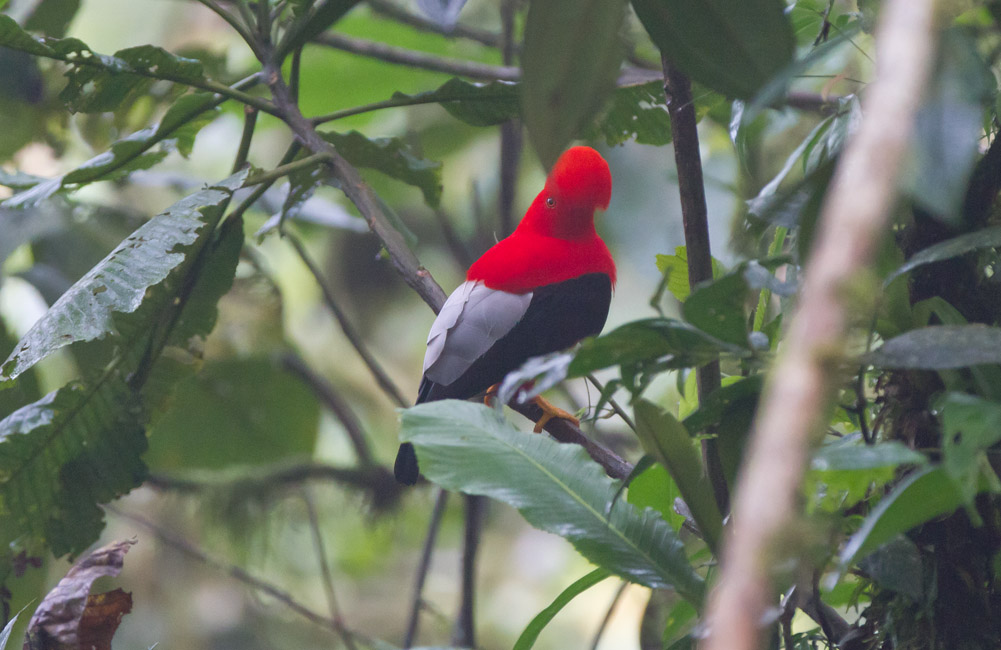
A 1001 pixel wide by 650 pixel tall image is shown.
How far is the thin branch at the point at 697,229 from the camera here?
0.91 metres

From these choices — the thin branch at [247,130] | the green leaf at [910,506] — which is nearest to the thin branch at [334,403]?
the thin branch at [247,130]

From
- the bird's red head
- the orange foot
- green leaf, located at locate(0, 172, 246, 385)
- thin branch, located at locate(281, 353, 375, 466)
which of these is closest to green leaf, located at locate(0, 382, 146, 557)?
green leaf, located at locate(0, 172, 246, 385)

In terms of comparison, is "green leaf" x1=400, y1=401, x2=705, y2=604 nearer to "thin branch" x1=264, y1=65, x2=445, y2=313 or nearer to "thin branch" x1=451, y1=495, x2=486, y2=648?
"thin branch" x1=264, y1=65, x2=445, y2=313

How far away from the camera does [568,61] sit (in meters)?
0.76

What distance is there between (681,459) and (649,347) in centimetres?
18

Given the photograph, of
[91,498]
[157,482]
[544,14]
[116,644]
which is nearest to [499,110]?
[544,14]

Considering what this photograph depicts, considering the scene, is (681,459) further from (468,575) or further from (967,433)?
(468,575)

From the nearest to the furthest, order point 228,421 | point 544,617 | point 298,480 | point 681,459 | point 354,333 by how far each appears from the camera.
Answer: point 681,459 → point 544,617 → point 354,333 → point 228,421 → point 298,480

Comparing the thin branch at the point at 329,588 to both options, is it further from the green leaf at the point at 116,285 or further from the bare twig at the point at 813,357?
the bare twig at the point at 813,357

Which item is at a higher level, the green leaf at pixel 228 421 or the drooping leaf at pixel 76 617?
the green leaf at pixel 228 421

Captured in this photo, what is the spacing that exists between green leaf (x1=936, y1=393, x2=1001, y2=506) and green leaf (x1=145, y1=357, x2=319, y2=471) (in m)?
2.24

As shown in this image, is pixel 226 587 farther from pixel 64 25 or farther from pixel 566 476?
pixel 566 476

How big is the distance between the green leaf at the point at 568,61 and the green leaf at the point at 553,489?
369mm

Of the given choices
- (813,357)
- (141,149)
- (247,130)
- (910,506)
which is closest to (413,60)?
(247,130)
